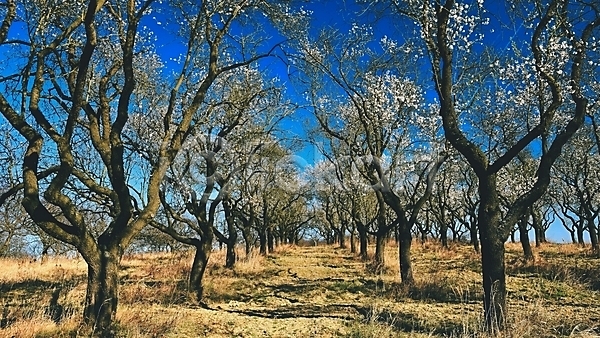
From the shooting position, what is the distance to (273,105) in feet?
45.9

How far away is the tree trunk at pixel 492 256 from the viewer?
715 cm

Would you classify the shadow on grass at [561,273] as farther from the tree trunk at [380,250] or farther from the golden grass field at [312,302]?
the tree trunk at [380,250]

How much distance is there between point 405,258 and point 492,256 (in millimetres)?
6208

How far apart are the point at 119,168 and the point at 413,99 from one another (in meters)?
10.3

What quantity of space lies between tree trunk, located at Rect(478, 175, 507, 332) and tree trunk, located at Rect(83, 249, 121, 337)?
5.69 meters

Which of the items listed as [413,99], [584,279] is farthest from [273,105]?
[584,279]

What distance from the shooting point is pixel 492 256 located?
24.5 ft

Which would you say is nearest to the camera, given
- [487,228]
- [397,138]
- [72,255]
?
[487,228]

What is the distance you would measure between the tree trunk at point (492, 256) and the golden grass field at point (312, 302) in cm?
31

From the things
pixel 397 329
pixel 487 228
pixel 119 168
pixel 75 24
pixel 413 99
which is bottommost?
pixel 397 329

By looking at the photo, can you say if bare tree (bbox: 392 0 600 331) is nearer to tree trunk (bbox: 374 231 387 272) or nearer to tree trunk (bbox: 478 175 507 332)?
tree trunk (bbox: 478 175 507 332)

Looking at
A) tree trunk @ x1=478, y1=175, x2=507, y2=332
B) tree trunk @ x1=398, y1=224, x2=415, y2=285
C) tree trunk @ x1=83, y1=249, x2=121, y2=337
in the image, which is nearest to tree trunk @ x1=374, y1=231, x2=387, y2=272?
tree trunk @ x1=398, y1=224, x2=415, y2=285

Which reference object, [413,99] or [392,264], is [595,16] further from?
[392,264]

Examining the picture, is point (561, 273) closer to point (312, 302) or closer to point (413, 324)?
point (312, 302)
